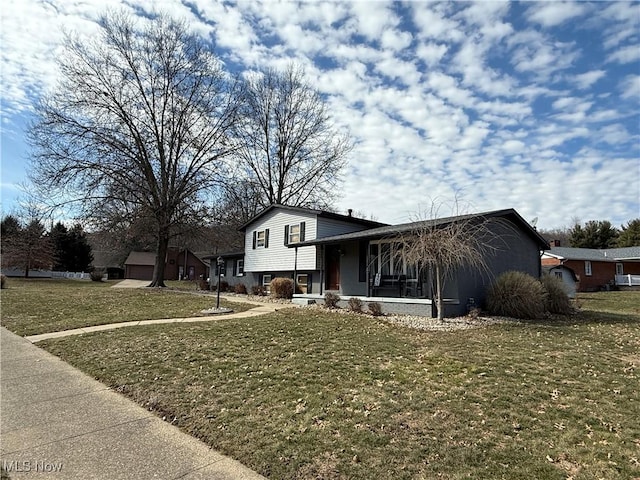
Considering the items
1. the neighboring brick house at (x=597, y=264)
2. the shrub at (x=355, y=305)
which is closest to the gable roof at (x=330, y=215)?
the shrub at (x=355, y=305)

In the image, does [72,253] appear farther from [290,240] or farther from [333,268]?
[333,268]

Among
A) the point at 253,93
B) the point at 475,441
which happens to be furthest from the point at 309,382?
the point at 253,93

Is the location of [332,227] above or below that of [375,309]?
above

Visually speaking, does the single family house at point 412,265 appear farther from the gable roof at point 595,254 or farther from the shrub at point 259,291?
the gable roof at point 595,254

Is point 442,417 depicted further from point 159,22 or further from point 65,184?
point 159,22

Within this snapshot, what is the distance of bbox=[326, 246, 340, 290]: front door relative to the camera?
19.7 meters

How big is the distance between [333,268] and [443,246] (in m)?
8.75

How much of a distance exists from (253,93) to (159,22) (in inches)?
404

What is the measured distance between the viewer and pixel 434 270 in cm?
1380

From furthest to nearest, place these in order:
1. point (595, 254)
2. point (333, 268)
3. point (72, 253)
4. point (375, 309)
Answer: point (72, 253)
point (595, 254)
point (333, 268)
point (375, 309)

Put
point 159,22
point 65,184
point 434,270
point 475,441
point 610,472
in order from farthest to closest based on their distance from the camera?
point 159,22 → point 65,184 → point 434,270 → point 475,441 → point 610,472

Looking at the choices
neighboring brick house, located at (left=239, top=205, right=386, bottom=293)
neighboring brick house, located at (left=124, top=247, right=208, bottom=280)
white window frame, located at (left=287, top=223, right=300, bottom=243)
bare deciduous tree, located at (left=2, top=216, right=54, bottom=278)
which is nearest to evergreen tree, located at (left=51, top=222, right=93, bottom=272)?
neighboring brick house, located at (left=124, top=247, right=208, bottom=280)

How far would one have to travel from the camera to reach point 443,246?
11.9 meters

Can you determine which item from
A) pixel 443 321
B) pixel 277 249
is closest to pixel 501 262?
pixel 443 321
